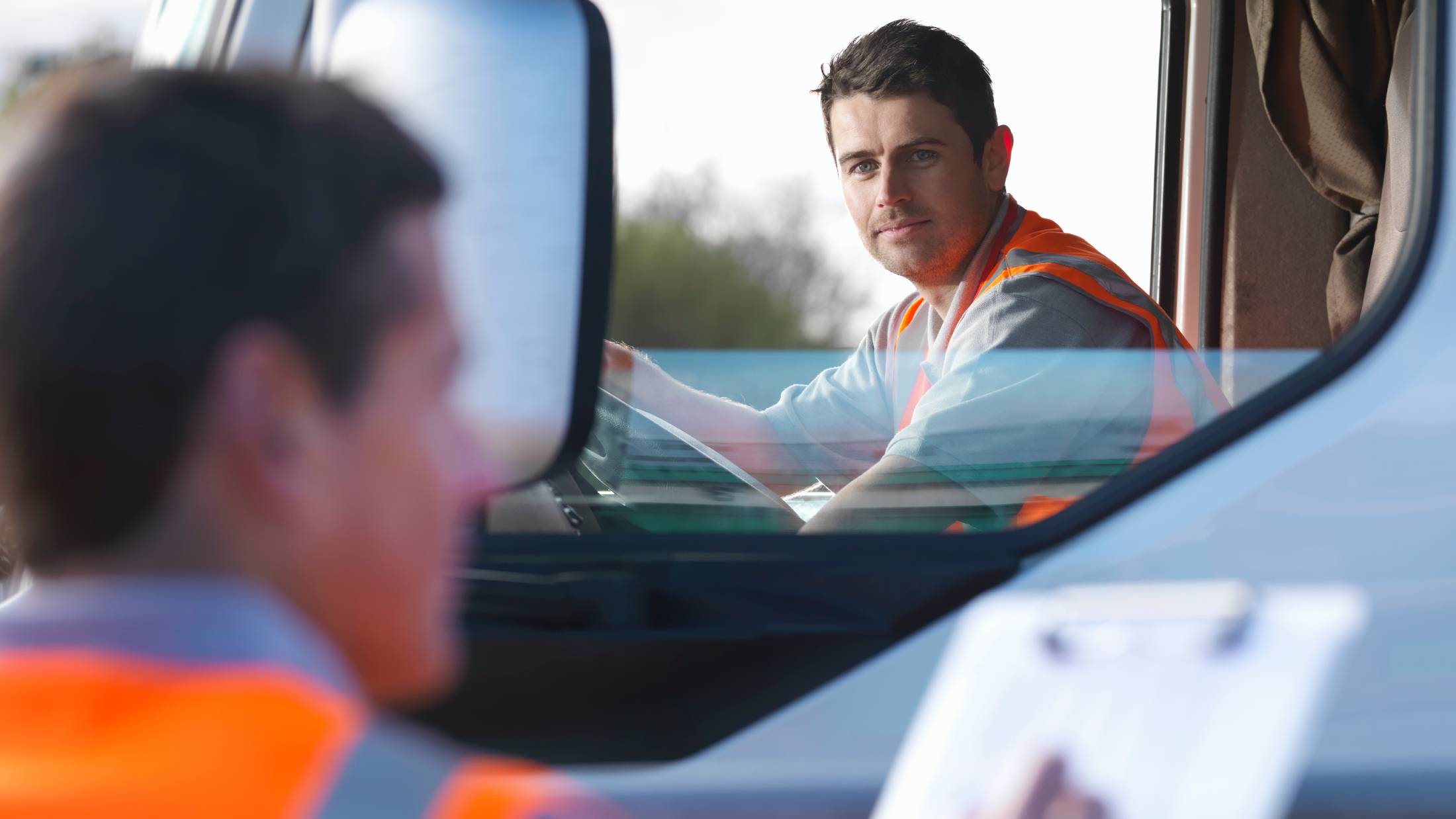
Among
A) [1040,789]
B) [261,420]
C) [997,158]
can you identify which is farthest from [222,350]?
[997,158]

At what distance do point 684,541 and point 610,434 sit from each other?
259 mm

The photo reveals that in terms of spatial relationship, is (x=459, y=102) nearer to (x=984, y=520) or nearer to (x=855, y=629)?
(x=855, y=629)

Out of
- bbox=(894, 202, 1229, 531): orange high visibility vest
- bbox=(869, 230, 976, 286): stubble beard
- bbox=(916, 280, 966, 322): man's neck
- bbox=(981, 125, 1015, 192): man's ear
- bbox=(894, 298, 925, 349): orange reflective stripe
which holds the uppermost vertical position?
bbox=(981, 125, 1015, 192): man's ear

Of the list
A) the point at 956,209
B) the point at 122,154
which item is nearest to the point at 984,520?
the point at 956,209

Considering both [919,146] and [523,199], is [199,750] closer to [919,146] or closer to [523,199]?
[523,199]

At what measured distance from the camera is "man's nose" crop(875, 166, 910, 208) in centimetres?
182

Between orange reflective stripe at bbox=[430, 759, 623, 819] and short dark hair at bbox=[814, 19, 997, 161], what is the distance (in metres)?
1.03

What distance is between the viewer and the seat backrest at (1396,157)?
1926mm

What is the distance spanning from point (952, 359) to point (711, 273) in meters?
0.38

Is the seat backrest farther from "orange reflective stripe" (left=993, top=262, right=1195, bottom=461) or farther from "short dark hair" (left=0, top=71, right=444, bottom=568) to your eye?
"short dark hair" (left=0, top=71, right=444, bottom=568)

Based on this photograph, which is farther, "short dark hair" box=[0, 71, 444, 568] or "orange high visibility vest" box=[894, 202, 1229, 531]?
"orange high visibility vest" box=[894, 202, 1229, 531]

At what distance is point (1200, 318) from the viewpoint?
264cm

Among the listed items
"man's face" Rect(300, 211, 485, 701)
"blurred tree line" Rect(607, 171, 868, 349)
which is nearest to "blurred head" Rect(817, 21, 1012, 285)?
"blurred tree line" Rect(607, 171, 868, 349)

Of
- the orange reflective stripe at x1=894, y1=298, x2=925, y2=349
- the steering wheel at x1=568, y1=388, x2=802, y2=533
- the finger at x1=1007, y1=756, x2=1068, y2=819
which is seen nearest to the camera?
the finger at x1=1007, y1=756, x2=1068, y2=819
